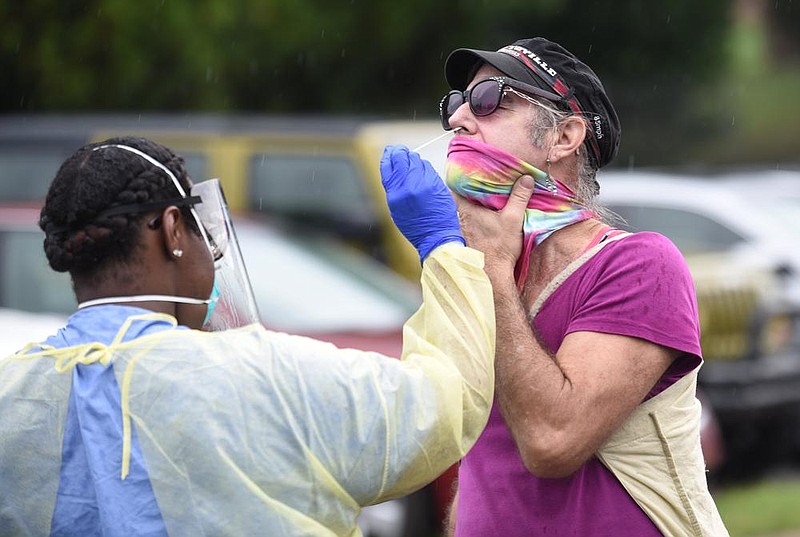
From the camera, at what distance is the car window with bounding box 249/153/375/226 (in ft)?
34.1

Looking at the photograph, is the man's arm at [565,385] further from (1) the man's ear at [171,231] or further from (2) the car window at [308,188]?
(2) the car window at [308,188]

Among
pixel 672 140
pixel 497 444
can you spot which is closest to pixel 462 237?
pixel 497 444

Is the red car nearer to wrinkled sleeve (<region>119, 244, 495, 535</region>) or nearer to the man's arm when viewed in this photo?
the man's arm

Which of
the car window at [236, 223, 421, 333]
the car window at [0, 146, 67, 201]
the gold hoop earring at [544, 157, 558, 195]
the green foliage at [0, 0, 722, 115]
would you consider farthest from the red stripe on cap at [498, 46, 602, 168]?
the green foliage at [0, 0, 722, 115]

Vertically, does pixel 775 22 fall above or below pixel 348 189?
below

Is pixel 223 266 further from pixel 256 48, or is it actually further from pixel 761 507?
pixel 256 48

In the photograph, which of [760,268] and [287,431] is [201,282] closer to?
[287,431]

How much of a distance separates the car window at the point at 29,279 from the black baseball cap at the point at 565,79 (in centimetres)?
451

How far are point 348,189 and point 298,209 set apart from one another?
0.64 m

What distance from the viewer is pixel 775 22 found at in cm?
2973

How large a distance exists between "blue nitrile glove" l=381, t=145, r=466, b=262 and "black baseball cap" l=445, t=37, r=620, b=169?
40 centimetres

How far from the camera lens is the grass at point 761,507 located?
7027 mm

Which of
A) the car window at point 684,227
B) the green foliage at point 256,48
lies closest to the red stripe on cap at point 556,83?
the car window at point 684,227

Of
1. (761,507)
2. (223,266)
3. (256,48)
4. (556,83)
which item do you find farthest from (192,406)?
(256,48)
